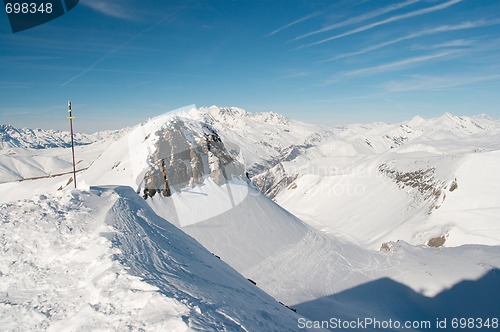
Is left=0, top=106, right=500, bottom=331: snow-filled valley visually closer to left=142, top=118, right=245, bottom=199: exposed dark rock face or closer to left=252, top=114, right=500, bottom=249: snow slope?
left=142, top=118, right=245, bottom=199: exposed dark rock face

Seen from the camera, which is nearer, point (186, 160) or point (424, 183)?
point (186, 160)

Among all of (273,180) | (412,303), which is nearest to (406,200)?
(412,303)

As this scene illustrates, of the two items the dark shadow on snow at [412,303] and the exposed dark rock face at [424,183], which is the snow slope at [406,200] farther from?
the dark shadow on snow at [412,303]

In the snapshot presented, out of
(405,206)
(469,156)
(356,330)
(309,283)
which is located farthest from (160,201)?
(469,156)

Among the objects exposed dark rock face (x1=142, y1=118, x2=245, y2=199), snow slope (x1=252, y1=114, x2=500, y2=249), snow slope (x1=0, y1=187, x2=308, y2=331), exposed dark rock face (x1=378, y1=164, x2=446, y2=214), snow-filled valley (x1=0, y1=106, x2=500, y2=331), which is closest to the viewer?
snow slope (x1=0, y1=187, x2=308, y2=331)

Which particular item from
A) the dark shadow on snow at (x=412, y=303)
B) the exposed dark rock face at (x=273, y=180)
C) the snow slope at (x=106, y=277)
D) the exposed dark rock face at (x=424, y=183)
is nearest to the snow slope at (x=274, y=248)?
the dark shadow on snow at (x=412, y=303)

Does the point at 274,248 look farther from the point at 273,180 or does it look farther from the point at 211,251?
the point at 273,180

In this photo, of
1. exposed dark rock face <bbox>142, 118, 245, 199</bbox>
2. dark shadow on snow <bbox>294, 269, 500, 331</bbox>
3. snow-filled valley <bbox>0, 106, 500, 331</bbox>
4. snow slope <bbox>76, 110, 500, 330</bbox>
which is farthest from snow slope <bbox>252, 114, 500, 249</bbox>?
exposed dark rock face <bbox>142, 118, 245, 199</bbox>

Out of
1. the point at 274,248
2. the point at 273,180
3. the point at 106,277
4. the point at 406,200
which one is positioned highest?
the point at 106,277
